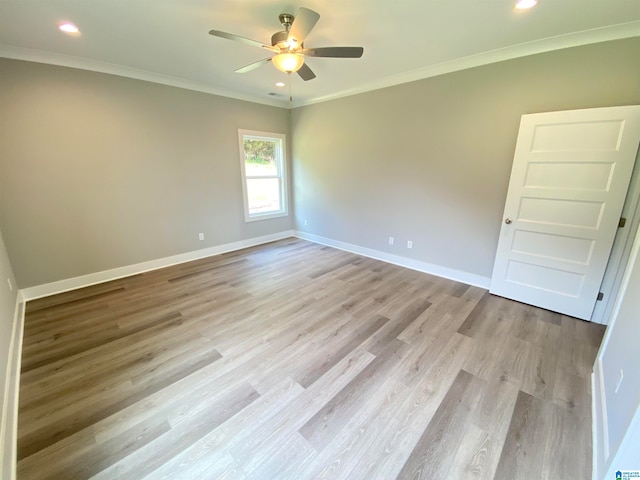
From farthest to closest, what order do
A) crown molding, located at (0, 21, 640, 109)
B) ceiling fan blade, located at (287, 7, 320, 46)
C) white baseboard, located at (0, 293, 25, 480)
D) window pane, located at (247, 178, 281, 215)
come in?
window pane, located at (247, 178, 281, 215), crown molding, located at (0, 21, 640, 109), ceiling fan blade, located at (287, 7, 320, 46), white baseboard, located at (0, 293, 25, 480)

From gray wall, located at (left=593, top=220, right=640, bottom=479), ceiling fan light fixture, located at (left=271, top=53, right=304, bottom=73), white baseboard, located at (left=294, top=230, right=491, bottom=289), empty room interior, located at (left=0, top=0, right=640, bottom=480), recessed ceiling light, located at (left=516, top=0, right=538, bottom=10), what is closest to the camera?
gray wall, located at (left=593, top=220, right=640, bottom=479)

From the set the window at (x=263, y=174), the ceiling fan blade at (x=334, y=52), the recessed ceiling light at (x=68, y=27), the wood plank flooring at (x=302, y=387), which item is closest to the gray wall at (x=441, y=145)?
the window at (x=263, y=174)

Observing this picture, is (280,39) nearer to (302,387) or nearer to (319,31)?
(319,31)

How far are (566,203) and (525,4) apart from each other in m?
1.80

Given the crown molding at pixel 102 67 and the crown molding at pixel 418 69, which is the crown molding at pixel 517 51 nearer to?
the crown molding at pixel 418 69

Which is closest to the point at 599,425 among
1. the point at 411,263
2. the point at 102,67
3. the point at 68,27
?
the point at 411,263

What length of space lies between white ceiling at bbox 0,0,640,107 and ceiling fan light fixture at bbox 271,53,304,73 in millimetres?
292

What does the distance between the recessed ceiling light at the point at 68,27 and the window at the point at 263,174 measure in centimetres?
233

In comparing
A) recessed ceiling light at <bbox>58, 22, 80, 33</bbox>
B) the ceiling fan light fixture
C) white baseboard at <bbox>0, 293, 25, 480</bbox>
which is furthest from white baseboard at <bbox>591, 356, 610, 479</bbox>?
recessed ceiling light at <bbox>58, 22, 80, 33</bbox>

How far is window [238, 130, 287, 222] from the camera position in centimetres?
482

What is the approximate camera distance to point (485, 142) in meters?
3.09

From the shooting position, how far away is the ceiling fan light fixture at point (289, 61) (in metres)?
2.20

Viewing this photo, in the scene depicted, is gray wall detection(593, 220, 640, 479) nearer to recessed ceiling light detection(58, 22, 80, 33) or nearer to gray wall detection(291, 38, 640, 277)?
gray wall detection(291, 38, 640, 277)

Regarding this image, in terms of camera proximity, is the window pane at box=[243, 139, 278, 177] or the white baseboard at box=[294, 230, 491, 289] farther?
the window pane at box=[243, 139, 278, 177]
